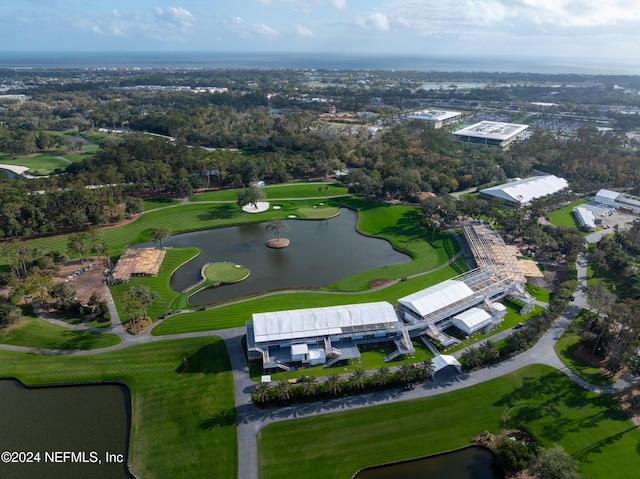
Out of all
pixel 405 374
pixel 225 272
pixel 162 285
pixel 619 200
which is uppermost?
pixel 619 200

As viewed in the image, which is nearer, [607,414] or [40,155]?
[607,414]

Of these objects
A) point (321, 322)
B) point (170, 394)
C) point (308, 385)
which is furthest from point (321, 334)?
point (170, 394)

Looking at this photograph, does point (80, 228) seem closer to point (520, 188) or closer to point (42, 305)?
point (42, 305)

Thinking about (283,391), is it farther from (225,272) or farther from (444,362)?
(225,272)

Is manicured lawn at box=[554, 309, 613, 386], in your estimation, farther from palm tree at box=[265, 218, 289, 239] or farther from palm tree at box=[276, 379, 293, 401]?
palm tree at box=[265, 218, 289, 239]

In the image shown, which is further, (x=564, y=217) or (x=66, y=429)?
(x=564, y=217)

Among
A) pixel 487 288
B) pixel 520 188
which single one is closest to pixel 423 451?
pixel 487 288

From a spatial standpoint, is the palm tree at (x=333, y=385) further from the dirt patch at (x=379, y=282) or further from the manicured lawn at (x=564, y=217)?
the manicured lawn at (x=564, y=217)
